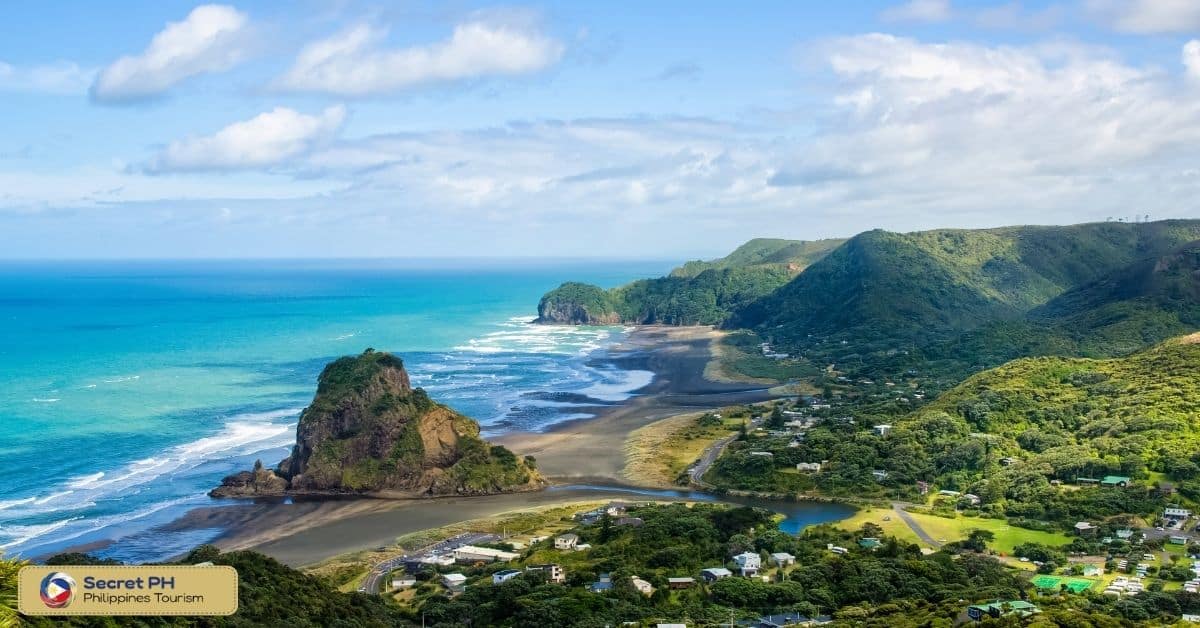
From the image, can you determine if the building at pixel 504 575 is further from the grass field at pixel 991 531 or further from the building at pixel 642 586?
the grass field at pixel 991 531

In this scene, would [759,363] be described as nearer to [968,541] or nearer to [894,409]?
[894,409]

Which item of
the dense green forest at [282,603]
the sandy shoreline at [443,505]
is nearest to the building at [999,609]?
the dense green forest at [282,603]

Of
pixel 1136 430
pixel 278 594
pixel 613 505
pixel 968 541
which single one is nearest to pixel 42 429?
pixel 613 505

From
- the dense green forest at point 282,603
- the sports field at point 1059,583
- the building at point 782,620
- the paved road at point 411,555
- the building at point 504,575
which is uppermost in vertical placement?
the dense green forest at point 282,603

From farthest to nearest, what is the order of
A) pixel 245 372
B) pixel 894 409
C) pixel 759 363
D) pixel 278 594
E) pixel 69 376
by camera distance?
pixel 759 363
pixel 245 372
pixel 69 376
pixel 894 409
pixel 278 594

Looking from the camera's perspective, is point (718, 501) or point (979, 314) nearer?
point (718, 501)

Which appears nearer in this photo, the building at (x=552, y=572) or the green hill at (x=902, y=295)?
the building at (x=552, y=572)

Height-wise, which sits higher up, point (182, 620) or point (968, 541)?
point (182, 620)

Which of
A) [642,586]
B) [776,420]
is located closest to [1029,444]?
[776,420]
